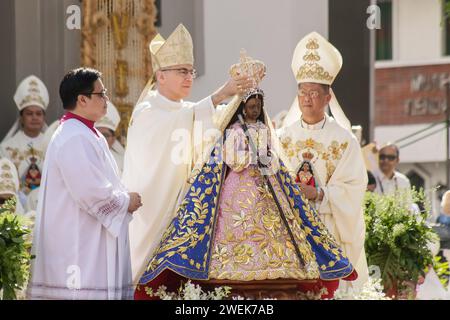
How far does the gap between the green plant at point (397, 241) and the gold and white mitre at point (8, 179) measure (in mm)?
2616

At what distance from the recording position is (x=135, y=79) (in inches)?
572

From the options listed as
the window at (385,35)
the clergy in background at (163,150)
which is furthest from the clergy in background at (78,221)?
the window at (385,35)

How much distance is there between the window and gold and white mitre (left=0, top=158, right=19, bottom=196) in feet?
45.6

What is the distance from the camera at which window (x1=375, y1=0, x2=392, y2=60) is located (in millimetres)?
25281

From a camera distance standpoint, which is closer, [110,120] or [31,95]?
[110,120]

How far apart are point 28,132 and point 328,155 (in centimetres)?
368

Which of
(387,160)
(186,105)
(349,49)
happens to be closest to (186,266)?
(186,105)

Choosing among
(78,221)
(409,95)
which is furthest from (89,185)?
(409,95)

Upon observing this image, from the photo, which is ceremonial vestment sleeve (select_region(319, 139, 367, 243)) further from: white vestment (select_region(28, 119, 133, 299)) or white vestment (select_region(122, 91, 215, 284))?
white vestment (select_region(28, 119, 133, 299))

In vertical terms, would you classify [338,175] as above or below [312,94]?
below

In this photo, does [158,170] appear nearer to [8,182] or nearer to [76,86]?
[76,86]

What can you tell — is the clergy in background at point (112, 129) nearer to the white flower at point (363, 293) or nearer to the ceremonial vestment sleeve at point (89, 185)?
the white flower at point (363, 293)

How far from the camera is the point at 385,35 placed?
26.0m

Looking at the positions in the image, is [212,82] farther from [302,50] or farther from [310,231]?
[310,231]
